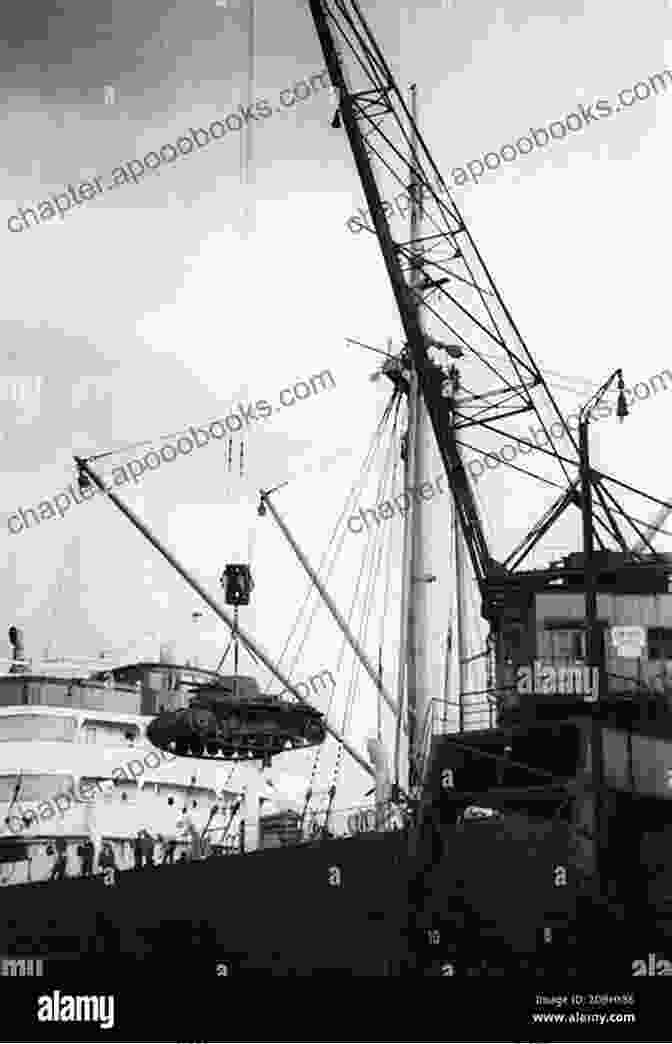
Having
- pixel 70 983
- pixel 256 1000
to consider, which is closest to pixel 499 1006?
pixel 256 1000

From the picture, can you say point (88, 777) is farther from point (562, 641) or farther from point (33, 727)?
point (562, 641)

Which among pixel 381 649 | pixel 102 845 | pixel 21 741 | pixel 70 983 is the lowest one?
pixel 70 983

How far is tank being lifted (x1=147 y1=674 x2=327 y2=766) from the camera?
37.0 m

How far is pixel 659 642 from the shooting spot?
116ft

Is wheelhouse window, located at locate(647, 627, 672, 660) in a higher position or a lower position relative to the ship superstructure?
higher

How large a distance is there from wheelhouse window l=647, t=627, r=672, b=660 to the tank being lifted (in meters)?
10.6

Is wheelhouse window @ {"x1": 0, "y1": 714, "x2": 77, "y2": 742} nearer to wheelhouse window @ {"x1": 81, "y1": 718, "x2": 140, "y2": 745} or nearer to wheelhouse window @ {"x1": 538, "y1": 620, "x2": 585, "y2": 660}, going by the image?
wheelhouse window @ {"x1": 81, "y1": 718, "x2": 140, "y2": 745}

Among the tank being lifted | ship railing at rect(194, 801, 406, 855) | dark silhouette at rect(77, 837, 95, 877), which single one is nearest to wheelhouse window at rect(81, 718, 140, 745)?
dark silhouette at rect(77, 837, 95, 877)

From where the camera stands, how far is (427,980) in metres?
29.5

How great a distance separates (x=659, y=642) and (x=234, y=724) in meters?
12.6

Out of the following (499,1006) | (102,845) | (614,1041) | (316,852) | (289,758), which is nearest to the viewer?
(614,1041)

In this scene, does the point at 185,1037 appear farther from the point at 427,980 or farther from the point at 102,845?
the point at 102,845

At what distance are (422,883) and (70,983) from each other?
35.4 ft

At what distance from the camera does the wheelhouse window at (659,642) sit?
35078 millimetres
